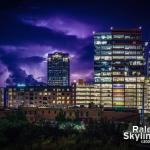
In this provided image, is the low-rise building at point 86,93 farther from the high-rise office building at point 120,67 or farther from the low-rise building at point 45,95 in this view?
the low-rise building at point 45,95

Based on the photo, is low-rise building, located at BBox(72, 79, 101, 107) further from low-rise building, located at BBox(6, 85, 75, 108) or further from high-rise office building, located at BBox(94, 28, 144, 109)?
low-rise building, located at BBox(6, 85, 75, 108)

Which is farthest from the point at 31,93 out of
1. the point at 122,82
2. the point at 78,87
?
the point at 122,82

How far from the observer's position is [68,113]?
125 m

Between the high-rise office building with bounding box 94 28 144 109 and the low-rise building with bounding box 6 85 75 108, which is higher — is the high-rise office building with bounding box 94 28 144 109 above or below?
above

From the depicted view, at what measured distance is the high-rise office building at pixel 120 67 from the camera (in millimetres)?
185375

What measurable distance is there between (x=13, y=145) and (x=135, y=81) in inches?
5520

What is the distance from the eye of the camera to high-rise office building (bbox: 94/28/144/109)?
185 m

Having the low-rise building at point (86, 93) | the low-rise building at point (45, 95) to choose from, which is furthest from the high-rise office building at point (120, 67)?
the low-rise building at point (45, 95)

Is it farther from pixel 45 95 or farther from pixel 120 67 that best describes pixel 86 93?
pixel 120 67

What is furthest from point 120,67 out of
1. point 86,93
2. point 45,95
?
point 45,95

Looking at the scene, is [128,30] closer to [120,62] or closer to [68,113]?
[120,62]

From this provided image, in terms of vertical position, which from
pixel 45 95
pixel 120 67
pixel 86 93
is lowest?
pixel 45 95

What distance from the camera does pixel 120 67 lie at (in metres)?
188

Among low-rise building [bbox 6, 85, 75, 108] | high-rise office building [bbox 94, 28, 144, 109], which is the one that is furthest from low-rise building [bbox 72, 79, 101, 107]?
low-rise building [bbox 6, 85, 75, 108]
